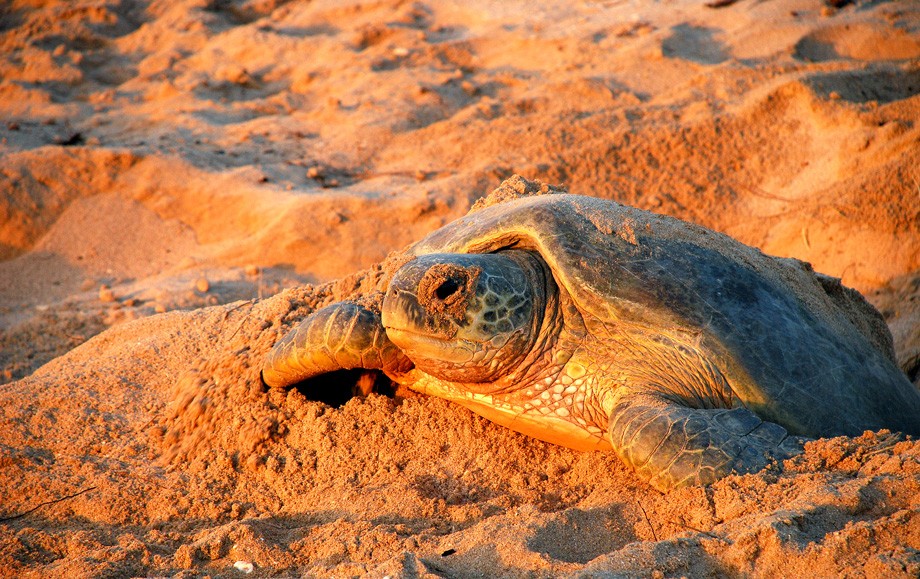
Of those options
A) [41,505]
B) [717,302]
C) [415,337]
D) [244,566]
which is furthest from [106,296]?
[717,302]

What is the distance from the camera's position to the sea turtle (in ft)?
8.36

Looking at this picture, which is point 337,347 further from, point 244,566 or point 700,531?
point 700,531

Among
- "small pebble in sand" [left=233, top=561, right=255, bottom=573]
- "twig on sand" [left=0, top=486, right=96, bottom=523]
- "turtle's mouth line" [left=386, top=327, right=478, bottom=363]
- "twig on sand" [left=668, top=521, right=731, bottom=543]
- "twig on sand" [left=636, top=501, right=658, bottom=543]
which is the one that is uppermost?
"turtle's mouth line" [left=386, top=327, right=478, bottom=363]

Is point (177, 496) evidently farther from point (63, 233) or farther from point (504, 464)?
point (63, 233)

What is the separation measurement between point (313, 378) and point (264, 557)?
95cm

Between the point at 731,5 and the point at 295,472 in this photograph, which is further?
the point at 731,5

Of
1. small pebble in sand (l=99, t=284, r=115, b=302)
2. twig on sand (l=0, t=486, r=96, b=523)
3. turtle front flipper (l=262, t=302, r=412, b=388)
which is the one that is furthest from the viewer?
small pebble in sand (l=99, t=284, r=115, b=302)

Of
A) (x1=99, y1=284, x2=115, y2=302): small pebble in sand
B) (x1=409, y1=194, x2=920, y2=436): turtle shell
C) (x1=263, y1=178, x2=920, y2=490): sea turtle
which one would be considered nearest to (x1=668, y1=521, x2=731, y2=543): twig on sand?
(x1=263, y1=178, x2=920, y2=490): sea turtle

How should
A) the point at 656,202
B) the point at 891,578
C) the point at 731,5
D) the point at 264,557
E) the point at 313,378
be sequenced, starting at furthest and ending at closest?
the point at 731,5 < the point at 656,202 < the point at 313,378 < the point at 264,557 < the point at 891,578

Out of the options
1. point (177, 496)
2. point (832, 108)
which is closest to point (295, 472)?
point (177, 496)

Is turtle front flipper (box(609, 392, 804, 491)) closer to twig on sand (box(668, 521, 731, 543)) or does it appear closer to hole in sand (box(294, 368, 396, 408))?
twig on sand (box(668, 521, 731, 543))

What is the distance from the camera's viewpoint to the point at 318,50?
801 cm

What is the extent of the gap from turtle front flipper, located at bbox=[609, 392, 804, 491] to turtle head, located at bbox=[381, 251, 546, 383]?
513 mm

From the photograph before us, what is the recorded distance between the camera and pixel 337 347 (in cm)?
274
